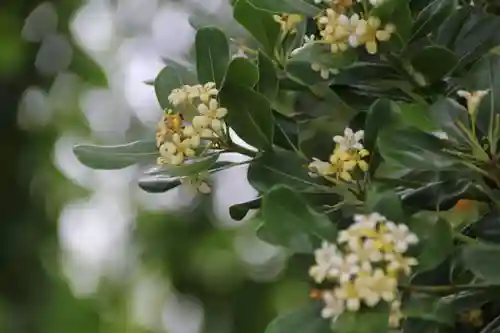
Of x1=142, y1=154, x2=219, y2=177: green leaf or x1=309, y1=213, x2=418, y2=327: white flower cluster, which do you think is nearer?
x1=309, y1=213, x2=418, y2=327: white flower cluster

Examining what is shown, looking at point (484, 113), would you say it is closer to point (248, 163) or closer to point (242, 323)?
point (248, 163)

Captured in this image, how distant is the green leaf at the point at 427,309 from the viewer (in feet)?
1.04

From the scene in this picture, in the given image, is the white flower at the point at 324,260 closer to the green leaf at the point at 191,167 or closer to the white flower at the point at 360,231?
the white flower at the point at 360,231

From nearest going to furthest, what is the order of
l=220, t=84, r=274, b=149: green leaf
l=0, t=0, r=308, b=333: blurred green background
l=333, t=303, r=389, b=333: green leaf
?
l=333, t=303, r=389, b=333: green leaf
l=220, t=84, r=274, b=149: green leaf
l=0, t=0, r=308, b=333: blurred green background

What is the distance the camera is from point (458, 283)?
39 centimetres

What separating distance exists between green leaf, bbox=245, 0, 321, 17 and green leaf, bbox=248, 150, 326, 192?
83 millimetres

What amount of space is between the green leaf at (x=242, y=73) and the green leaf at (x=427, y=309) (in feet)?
0.50

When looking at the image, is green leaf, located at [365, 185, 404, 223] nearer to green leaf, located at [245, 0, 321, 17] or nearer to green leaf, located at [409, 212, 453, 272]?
green leaf, located at [409, 212, 453, 272]

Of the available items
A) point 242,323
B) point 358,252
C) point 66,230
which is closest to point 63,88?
point 66,230

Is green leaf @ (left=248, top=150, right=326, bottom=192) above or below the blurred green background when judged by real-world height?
above

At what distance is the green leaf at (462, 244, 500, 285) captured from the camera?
33 cm

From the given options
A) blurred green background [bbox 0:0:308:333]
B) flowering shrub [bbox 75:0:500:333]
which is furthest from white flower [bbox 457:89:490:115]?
blurred green background [bbox 0:0:308:333]

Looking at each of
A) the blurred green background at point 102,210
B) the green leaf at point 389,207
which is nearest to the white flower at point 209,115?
the green leaf at point 389,207

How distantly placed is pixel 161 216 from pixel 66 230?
8.0 inches
